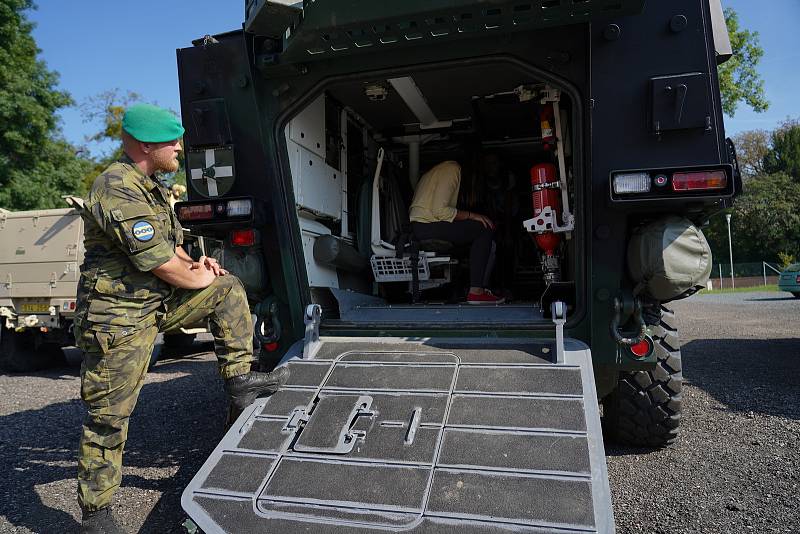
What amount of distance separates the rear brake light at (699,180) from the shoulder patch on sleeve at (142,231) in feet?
7.75

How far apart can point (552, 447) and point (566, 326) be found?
0.90 metres

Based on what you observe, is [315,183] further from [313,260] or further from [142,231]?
[142,231]

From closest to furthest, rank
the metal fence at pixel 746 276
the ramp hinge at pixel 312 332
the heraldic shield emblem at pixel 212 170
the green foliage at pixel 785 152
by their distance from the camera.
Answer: the ramp hinge at pixel 312 332 < the heraldic shield emblem at pixel 212 170 < the metal fence at pixel 746 276 < the green foliage at pixel 785 152

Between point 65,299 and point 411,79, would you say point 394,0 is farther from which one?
point 65,299

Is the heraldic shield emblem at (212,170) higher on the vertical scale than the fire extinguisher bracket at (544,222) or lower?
→ higher

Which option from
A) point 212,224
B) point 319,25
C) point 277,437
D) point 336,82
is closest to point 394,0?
point 319,25

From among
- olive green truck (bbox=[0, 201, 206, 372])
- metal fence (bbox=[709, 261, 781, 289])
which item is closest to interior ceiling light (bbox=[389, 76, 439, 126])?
olive green truck (bbox=[0, 201, 206, 372])

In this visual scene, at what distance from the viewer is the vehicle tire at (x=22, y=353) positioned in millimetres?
7879

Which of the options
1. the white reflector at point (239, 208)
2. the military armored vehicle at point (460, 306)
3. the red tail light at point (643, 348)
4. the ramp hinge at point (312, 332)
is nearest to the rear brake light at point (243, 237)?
the military armored vehicle at point (460, 306)

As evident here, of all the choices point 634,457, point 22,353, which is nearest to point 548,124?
point 634,457

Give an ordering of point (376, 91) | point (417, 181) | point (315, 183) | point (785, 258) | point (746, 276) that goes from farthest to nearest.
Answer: point (785, 258) → point (746, 276) → point (417, 181) → point (376, 91) → point (315, 183)

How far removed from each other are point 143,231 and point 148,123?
0.53 m

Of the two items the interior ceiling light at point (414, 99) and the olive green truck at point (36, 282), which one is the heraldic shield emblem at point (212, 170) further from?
the olive green truck at point (36, 282)

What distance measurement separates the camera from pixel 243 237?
3426 mm
